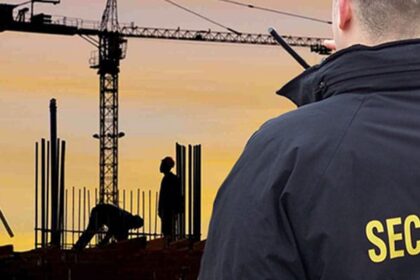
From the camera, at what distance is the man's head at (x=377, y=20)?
1351mm

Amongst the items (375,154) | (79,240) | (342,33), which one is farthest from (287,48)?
(79,240)

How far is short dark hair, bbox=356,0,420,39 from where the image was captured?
135 centimetres

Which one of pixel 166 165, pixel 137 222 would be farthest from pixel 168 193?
pixel 137 222

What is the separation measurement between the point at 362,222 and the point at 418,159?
12 centimetres

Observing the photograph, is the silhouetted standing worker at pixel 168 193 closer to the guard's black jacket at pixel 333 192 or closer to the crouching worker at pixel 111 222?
the crouching worker at pixel 111 222

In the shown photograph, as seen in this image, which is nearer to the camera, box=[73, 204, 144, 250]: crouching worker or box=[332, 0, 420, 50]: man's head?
box=[332, 0, 420, 50]: man's head

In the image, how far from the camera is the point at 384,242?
131cm

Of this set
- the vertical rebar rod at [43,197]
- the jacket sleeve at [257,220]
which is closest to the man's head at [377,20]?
the jacket sleeve at [257,220]

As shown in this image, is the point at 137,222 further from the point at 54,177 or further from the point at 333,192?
the point at 333,192

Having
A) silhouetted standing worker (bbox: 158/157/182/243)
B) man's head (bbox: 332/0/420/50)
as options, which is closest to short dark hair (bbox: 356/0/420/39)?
man's head (bbox: 332/0/420/50)

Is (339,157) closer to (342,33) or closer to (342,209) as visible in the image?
(342,209)

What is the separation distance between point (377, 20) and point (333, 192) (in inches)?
9.2

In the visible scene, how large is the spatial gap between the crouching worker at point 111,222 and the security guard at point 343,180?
10806 mm

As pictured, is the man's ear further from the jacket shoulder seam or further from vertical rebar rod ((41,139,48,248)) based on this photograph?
vertical rebar rod ((41,139,48,248))
